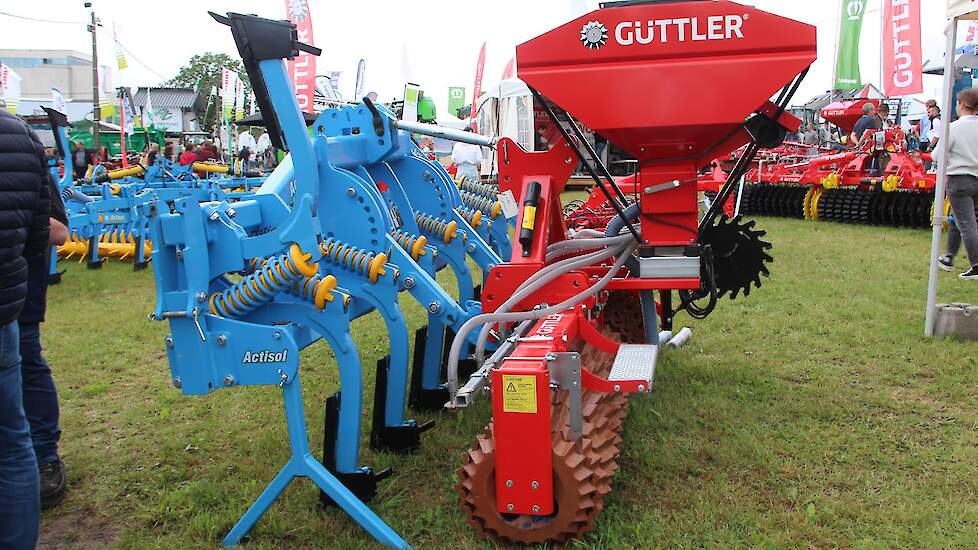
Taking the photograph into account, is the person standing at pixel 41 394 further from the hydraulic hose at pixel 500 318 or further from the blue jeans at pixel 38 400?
the hydraulic hose at pixel 500 318

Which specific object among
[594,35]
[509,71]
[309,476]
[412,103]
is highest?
[509,71]

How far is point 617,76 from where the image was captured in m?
3.58

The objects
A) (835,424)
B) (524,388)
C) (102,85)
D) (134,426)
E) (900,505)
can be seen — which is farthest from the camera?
(102,85)

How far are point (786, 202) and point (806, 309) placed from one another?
303 inches

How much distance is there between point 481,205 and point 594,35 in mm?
2409

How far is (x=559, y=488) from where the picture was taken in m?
2.82

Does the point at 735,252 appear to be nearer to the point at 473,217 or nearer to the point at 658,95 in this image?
the point at 658,95

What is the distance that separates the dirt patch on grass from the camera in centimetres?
324

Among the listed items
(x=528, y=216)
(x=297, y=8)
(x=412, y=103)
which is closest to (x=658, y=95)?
(x=528, y=216)

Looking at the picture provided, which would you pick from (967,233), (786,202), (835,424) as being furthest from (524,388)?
(786,202)

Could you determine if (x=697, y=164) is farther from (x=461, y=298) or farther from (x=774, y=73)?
(x=461, y=298)

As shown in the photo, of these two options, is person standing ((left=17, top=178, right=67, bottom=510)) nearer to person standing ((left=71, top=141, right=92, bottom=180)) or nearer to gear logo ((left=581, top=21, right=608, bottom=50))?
gear logo ((left=581, top=21, right=608, bottom=50))

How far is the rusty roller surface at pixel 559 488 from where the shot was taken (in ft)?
9.16

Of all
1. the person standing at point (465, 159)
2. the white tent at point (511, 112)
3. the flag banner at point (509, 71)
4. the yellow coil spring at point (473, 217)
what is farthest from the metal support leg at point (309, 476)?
the flag banner at point (509, 71)
